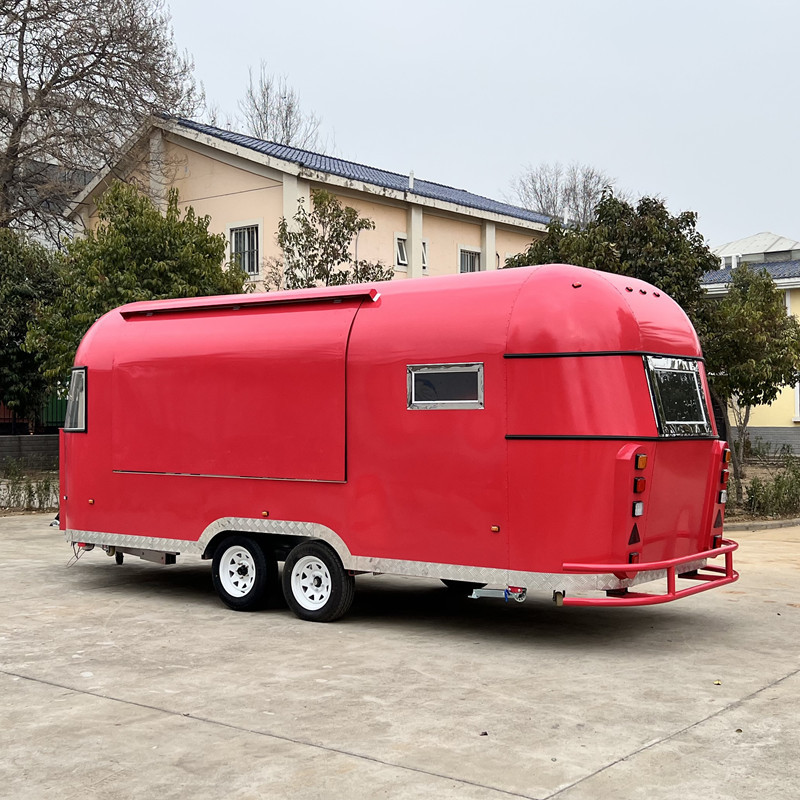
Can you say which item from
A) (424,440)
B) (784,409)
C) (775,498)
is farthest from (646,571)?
(784,409)

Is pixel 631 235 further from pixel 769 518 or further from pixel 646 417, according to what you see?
pixel 646 417

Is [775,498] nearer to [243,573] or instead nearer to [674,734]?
[243,573]

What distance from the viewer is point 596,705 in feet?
24.2

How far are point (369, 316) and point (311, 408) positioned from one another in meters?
1.04

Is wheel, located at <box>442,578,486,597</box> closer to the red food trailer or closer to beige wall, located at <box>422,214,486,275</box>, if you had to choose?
the red food trailer

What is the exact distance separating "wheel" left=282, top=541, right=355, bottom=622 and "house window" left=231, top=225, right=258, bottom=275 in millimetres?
19409

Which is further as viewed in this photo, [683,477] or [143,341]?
[143,341]

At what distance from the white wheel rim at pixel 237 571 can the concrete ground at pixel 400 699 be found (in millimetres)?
314

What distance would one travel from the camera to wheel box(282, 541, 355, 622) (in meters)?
10.2

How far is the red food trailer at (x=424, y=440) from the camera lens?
29.7 feet

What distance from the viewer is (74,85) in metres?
29.8

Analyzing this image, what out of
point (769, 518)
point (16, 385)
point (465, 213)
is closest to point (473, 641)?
point (769, 518)

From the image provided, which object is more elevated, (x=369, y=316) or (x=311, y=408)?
(x=369, y=316)

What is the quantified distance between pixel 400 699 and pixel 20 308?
79.3 ft
